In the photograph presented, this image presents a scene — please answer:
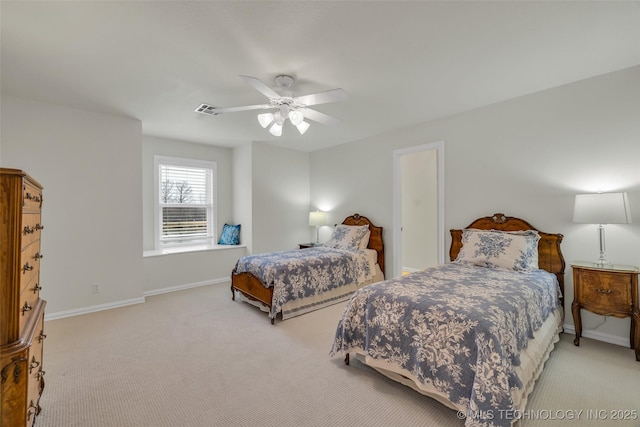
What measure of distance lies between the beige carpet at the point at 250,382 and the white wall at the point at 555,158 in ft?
3.51

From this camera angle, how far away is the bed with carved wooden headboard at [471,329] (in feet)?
5.06

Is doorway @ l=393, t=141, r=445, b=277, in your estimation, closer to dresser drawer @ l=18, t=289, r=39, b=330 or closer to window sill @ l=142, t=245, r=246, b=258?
window sill @ l=142, t=245, r=246, b=258

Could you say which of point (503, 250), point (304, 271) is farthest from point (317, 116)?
point (503, 250)

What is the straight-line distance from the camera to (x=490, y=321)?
1615 mm

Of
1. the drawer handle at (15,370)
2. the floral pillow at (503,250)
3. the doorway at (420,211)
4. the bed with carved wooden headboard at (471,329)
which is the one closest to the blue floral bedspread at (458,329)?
the bed with carved wooden headboard at (471,329)

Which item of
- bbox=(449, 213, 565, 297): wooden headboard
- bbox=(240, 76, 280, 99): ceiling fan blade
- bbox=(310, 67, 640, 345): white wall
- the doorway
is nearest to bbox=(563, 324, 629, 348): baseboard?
bbox=(310, 67, 640, 345): white wall

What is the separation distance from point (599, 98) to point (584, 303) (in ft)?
6.62

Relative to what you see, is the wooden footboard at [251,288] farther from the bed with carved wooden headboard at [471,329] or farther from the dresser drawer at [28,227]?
the dresser drawer at [28,227]

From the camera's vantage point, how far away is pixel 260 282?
342 cm

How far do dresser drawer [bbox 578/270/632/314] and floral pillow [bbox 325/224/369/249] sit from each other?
269 centimetres

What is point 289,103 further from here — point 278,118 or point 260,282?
point 260,282

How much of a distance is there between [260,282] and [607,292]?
3.46m

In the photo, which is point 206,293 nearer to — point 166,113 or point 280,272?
point 280,272

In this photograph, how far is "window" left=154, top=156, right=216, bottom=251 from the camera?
16.1 feet
